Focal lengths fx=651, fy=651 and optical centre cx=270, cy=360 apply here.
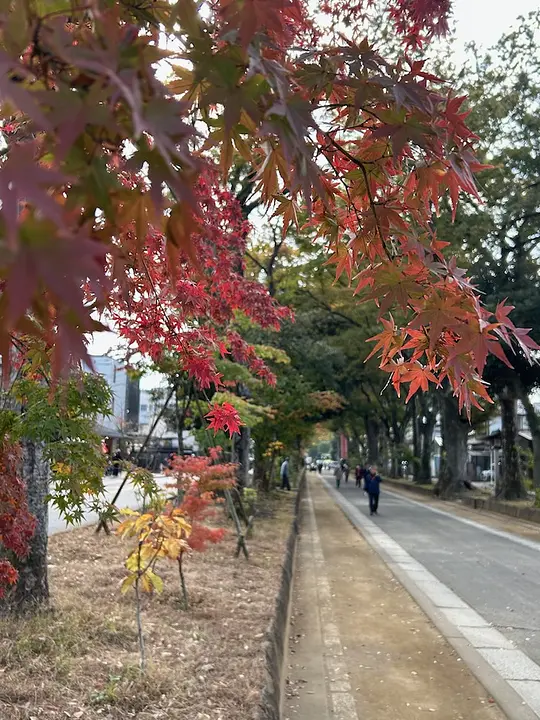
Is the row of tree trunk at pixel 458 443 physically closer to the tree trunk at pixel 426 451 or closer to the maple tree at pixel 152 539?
the tree trunk at pixel 426 451

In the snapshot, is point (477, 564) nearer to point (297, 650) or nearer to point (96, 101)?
point (297, 650)

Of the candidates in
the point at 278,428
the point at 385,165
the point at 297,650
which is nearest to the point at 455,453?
the point at 278,428

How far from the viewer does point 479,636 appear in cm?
705

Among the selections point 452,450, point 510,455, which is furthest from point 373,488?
point 452,450

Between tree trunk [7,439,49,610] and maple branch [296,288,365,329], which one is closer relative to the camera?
tree trunk [7,439,49,610]

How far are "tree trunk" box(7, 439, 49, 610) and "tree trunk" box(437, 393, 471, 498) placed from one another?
2660cm

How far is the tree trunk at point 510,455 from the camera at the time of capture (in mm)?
24766

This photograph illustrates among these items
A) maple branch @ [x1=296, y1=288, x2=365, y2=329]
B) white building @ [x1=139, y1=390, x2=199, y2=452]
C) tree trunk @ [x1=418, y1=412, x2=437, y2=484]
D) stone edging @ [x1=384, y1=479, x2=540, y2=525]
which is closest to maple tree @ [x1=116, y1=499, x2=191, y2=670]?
white building @ [x1=139, y1=390, x2=199, y2=452]

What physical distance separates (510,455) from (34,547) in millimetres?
22547

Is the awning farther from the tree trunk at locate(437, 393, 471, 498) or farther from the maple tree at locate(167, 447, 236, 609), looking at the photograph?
the tree trunk at locate(437, 393, 471, 498)

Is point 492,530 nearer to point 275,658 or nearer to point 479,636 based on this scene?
point 479,636

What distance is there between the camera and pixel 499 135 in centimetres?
2031

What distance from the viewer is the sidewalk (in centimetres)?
511

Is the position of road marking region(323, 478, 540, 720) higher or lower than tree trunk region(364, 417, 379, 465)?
lower
